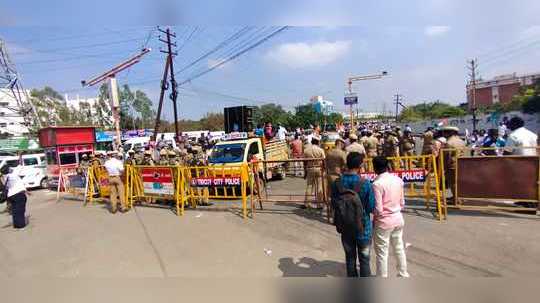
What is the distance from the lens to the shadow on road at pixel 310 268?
3976mm

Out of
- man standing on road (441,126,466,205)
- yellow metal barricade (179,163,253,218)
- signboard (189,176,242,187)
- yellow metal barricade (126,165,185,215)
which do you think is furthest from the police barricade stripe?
yellow metal barricade (126,165,185,215)

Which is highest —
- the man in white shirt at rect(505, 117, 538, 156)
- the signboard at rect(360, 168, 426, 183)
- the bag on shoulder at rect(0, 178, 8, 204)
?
the man in white shirt at rect(505, 117, 538, 156)

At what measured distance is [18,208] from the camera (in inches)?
280

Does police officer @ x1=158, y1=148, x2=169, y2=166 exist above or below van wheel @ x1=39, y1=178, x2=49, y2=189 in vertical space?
above

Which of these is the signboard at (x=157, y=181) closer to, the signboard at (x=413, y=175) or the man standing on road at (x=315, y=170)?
the man standing on road at (x=315, y=170)

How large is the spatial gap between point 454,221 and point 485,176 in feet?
3.29

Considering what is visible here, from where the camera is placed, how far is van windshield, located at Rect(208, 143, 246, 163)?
9.37 meters

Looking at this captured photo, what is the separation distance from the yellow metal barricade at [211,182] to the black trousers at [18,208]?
3.57 meters

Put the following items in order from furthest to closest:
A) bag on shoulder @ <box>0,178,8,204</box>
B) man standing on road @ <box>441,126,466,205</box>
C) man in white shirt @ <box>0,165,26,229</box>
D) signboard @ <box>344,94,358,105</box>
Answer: signboard @ <box>344,94,358,105</box> < bag on shoulder @ <box>0,178,8,204</box> < man in white shirt @ <box>0,165,26,229</box> < man standing on road @ <box>441,126,466,205</box>

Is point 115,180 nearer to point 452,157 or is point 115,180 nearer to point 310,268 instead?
point 310,268

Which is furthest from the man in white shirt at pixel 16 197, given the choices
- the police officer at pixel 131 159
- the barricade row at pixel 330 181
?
the police officer at pixel 131 159

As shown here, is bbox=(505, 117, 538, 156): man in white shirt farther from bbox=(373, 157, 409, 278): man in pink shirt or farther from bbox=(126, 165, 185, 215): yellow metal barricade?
bbox=(126, 165, 185, 215): yellow metal barricade

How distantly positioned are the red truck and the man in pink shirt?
1309 cm

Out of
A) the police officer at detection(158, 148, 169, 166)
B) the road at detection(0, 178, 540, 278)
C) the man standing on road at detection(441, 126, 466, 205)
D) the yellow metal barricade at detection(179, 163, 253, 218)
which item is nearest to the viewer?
the road at detection(0, 178, 540, 278)
